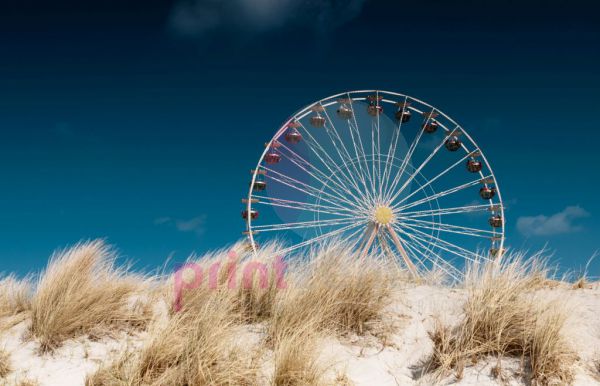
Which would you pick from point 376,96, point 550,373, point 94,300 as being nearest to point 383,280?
point 550,373

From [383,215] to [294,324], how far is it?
394 inches

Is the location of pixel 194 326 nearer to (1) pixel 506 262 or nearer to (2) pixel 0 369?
(2) pixel 0 369

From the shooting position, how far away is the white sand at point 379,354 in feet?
16.3

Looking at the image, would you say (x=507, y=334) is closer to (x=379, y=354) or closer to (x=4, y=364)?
(x=379, y=354)

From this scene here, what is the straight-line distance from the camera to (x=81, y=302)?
19.1ft

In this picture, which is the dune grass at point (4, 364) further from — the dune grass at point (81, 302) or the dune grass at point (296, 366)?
the dune grass at point (296, 366)

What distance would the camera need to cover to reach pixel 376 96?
17312 millimetres

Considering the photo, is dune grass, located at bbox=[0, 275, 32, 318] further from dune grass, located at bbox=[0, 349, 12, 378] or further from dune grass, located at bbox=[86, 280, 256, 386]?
dune grass, located at bbox=[86, 280, 256, 386]

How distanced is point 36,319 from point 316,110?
39.4 ft

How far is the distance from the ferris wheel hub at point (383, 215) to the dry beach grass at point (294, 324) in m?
7.69

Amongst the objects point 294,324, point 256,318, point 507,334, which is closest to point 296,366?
point 294,324

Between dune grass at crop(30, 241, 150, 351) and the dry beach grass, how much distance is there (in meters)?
0.02

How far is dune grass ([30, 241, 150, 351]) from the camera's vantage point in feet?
18.7

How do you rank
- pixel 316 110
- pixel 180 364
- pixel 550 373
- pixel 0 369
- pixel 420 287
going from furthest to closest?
1. pixel 316 110
2. pixel 420 287
3. pixel 0 369
4. pixel 550 373
5. pixel 180 364
